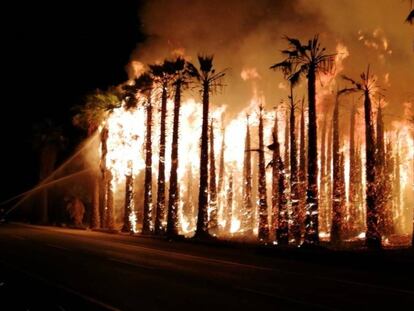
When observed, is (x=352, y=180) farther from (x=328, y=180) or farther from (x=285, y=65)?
(x=285, y=65)

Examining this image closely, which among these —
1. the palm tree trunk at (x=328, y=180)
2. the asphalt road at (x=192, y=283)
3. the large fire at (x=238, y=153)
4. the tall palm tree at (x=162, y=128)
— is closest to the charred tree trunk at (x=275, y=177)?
the large fire at (x=238, y=153)

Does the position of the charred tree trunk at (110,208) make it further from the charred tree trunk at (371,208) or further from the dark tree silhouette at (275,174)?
the charred tree trunk at (371,208)

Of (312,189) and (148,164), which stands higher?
(148,164)

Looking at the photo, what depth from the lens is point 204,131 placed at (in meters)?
29.9

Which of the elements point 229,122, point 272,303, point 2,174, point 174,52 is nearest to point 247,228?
point 229,122

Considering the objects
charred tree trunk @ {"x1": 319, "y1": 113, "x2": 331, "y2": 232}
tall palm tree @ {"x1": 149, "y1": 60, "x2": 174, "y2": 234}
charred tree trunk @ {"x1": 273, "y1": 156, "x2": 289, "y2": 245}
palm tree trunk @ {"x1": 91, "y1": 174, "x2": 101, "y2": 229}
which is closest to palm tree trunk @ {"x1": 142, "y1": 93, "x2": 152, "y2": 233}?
tall palm tree @ {"x1": 149, "y1": 60, "x2": 174, "y2": 234}

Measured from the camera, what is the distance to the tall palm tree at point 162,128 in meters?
33.5

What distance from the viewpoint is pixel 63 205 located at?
54.0m

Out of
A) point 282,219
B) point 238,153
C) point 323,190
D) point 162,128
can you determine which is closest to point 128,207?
point 162,128

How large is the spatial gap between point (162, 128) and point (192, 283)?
22.3 meters

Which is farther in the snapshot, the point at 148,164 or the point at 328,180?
the point at 328,180

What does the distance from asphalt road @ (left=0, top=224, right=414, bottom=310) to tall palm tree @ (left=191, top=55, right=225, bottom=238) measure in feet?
34.6

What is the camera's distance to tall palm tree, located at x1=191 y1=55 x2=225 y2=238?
29703 millimetres

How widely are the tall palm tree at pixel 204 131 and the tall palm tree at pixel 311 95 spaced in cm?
681
